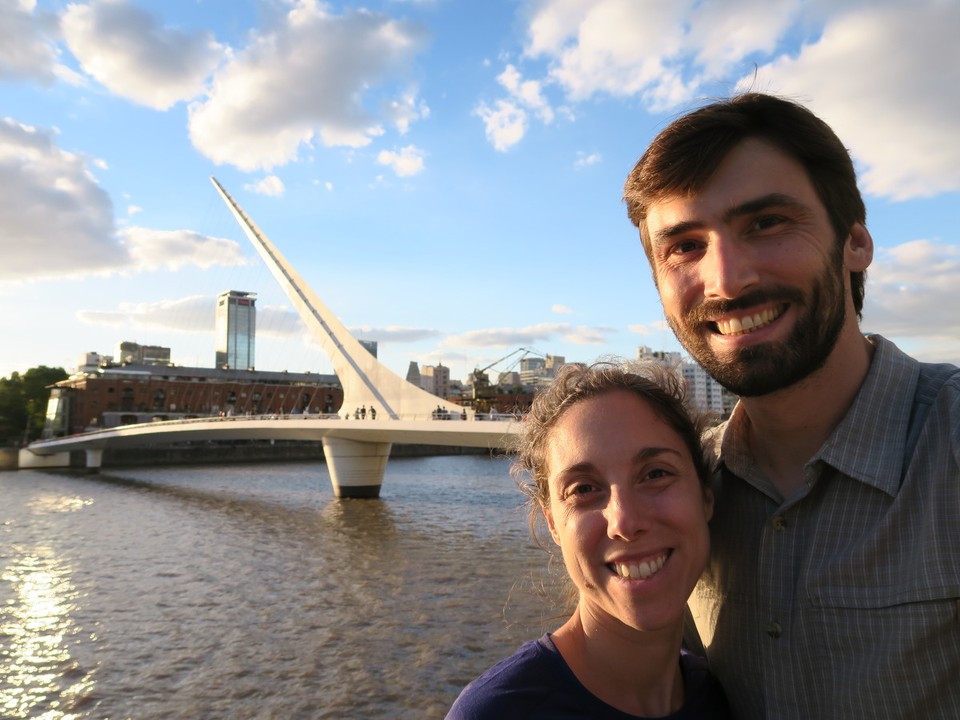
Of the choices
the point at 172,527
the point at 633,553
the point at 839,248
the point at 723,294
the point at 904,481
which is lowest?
the point at 172,527

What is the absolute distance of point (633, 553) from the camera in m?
1.65

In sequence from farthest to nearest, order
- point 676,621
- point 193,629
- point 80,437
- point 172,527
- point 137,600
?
point 80,437, point 172,527, point 137,600, point 193,629, point 676,621

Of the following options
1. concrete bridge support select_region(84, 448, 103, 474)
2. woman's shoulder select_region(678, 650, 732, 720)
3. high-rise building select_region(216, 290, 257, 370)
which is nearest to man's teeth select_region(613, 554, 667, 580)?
woman's shoulder select_region(678, 650, 732, 720)

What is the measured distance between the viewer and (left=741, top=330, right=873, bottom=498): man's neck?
161 cm

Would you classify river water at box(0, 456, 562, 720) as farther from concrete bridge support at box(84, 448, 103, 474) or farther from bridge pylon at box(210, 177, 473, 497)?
concrete bridge support at box(84, 448, 103, 474)

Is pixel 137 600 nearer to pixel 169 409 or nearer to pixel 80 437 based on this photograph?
pixel 80 437

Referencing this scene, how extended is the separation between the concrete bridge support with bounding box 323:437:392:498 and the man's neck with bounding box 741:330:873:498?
29086 mm

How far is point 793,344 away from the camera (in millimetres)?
1533

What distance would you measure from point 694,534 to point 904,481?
46cm

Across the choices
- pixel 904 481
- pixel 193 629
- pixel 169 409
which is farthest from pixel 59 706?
pixel 169 409

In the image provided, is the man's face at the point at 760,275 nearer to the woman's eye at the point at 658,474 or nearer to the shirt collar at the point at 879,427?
the shirt collar at the point at 879,427

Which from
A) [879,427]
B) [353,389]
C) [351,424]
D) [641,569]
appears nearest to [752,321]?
[879,427]

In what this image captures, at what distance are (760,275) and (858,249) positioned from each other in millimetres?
350

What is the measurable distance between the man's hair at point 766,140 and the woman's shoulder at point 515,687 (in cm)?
117
